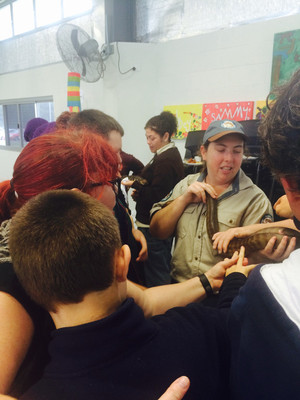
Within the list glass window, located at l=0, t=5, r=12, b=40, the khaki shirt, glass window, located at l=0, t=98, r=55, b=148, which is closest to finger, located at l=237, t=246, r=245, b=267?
the khaki shirt

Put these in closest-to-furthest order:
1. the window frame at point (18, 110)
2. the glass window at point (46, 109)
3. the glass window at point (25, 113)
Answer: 1. the window frame at point (18, 110)
2. the glass window at point (46, 109)
3. the glass window at point (25, 113)

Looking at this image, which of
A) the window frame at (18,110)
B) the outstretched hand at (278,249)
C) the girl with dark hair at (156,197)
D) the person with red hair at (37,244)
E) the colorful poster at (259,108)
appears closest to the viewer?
the person with red hair at (37,244)

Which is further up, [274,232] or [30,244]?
[30,244]

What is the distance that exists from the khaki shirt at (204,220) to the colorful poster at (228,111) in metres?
2.71

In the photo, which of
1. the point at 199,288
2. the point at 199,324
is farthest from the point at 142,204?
the point at 199,324

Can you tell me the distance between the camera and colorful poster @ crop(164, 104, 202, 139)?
4559mm

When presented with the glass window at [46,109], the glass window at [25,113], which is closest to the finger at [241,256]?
the glass window at [46,109]

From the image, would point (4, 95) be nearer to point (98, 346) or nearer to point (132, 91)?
point (132, 91)

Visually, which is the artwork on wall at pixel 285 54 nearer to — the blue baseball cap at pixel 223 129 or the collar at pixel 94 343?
the blue baseball cap at pixel 223 129

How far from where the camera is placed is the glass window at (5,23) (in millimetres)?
7883

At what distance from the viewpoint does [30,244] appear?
2.23 feet

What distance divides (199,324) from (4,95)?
9195 millimetres

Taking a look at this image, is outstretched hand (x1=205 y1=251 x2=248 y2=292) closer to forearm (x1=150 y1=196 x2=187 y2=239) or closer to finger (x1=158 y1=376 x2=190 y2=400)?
forearm (x1=150 y1=196 x2=187 y2=239)

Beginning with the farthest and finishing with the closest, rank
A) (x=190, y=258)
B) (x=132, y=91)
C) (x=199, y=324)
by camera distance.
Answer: (x=132, y=91), (x=190, y=258), (x=199, y=324)
